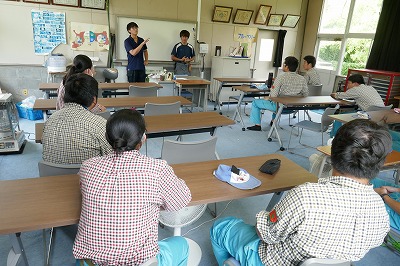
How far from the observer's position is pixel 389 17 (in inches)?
231

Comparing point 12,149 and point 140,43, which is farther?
point 140,43

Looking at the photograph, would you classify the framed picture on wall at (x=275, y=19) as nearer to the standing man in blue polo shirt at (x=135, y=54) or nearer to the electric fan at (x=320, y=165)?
the standing man in blue polo shirt at (x=135, y=54)

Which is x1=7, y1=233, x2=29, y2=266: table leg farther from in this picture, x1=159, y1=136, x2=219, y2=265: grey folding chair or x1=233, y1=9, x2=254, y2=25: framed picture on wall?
x1=233, y1=9, x2=254, y2=25: framed picture on wall

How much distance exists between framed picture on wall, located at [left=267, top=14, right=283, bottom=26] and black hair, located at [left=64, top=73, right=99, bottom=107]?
22.1ft

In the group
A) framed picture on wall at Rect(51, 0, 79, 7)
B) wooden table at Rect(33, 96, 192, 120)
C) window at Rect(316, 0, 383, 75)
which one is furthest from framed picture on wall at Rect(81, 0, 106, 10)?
window at Rect(316, 0, 383, 75)

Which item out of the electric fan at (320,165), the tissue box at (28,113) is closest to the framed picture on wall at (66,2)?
the tissue box at (28,113)

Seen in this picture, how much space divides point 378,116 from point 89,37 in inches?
210

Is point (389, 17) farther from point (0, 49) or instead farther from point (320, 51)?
point (0, 49)

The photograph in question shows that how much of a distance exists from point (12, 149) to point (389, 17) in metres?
7.29

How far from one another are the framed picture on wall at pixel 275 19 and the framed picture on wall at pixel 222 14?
1.23m

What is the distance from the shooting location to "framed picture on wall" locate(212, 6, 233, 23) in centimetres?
→ 675

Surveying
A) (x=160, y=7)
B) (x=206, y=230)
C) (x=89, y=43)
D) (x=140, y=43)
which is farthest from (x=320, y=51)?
(x=206, y=230)

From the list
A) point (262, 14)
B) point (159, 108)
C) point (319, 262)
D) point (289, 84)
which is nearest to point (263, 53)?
point (262, 14)

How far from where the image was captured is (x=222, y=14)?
22.5ft
